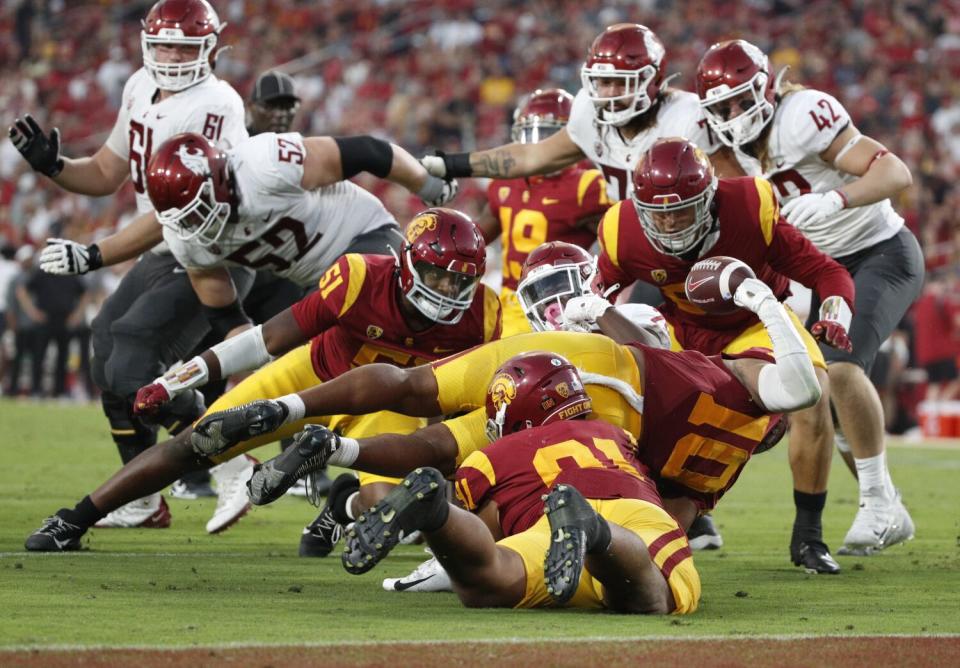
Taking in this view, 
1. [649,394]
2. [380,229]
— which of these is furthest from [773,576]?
[380,229]

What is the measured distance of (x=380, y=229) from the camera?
6.88 m

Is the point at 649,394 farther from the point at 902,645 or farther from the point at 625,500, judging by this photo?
the point at 902,645

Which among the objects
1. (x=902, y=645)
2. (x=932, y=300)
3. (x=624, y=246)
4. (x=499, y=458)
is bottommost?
(x=932, y=300)

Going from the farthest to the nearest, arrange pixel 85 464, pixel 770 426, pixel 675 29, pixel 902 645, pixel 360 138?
pixel 675 29, pixel 85 464, pixel 360 138, pixel 770 426, pixel 902 645

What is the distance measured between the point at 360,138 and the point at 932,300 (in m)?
9.06

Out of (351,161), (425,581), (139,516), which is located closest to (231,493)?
(139,516)

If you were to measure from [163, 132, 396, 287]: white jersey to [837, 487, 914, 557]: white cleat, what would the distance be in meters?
2.53

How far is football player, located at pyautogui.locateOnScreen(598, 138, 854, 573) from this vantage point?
5.40 meters

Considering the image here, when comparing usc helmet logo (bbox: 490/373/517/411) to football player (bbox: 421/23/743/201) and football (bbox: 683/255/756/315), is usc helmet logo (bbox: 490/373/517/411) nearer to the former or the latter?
football (bbox: 683/255/756/315)

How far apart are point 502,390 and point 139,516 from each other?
2.79 m

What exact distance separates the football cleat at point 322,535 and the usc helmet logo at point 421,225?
1111 mm

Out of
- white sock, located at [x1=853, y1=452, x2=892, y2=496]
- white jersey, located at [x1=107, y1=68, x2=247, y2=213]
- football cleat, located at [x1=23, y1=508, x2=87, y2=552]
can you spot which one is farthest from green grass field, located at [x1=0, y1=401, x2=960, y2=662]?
white jersey, located at [x1=107, y1=68, x2=247, y2=213]

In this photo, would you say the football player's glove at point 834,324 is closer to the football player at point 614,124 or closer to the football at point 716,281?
the football at point 716,281

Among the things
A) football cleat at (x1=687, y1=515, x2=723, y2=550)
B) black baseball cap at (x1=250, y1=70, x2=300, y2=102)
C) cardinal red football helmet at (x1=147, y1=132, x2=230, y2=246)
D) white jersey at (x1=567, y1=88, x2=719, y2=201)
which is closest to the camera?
cardinal red football helmet at (x1=147, y1=132, x2=230, y2=246)
